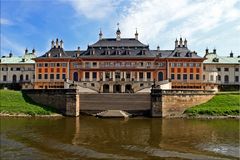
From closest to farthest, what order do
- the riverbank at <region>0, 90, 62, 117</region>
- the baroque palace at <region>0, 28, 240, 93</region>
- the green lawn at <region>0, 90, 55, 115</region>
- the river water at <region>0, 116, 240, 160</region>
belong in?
the river water at <region>0, 116, 240, 160</region>, the riverbank at <region>0, 90, 62, 117</region>, the green lawn at <region>0, 90, 55, 115</region>, the baroque palace at <region>0, 28, 240, 93</region>

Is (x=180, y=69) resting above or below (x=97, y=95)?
above

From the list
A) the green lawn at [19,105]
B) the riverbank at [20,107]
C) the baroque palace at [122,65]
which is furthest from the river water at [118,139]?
the baroque palace at [122,65]

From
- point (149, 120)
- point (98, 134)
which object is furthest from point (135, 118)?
point (98, 134)

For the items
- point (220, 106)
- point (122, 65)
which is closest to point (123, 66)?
point (122, 65)

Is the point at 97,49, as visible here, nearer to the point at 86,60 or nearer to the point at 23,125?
the point at 86,60

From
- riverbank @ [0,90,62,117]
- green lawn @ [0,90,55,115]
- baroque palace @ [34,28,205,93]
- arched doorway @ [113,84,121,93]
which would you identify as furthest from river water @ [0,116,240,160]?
baroque palace @ [34,28,205,93]

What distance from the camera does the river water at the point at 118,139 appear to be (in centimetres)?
1684

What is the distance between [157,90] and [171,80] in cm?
1587

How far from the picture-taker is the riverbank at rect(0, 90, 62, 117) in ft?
111

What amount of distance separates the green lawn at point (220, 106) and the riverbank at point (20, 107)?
15394 millimetres

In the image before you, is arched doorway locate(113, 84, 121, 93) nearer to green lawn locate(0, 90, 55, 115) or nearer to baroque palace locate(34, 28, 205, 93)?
baroque palace locate(34, 28, 205, 93)

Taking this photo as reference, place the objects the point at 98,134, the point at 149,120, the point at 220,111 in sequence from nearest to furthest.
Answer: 1. the point at 98,134
2. the point at 149,120
3. the point at 220,111

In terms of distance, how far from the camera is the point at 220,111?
33.8 metres

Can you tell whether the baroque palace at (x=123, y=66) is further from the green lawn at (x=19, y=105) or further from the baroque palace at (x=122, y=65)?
the green lawn at (x=19, y=105)
